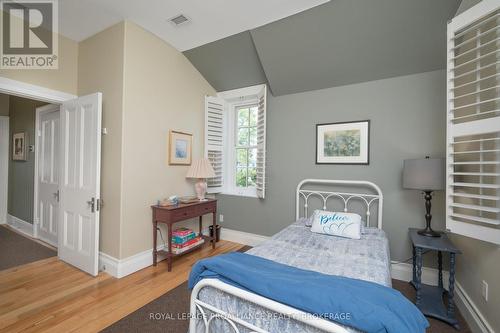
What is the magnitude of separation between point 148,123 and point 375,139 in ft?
9.08

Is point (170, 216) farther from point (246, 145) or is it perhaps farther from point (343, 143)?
point (343, 143)

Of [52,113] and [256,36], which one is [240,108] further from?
[52,113]

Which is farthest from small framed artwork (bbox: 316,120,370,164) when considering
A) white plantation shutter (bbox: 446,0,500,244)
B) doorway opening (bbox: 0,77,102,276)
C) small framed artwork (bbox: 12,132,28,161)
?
small framed artwork (bbox: 12,132,28,161)

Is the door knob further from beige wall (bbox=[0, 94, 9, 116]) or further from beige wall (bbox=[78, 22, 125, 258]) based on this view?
beige wall (bbox=[0, 94, 9, 116])

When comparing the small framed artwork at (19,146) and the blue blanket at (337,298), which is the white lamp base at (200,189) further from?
the small framed artwork at (19,146)

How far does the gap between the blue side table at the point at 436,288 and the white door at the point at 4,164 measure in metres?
6.70

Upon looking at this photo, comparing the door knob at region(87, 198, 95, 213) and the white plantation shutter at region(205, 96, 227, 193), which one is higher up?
the white plantation shutter at region(205, 96, 227, 193)

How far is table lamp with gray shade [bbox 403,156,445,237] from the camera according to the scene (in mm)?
2033

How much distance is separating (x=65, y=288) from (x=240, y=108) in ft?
10.6

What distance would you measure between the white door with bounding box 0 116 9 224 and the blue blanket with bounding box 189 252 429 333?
5598 mm

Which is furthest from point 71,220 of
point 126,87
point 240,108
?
point 240,108

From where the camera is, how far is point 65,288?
7.44 ft

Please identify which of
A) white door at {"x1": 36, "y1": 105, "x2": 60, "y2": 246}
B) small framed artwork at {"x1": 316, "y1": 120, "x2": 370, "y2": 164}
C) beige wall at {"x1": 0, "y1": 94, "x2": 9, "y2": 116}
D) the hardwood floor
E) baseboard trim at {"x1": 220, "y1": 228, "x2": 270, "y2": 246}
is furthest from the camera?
beige wall at {"x1": 0, "y1": 94, "x2": 9, "y2": 116}

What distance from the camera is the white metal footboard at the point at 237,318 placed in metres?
0.86
